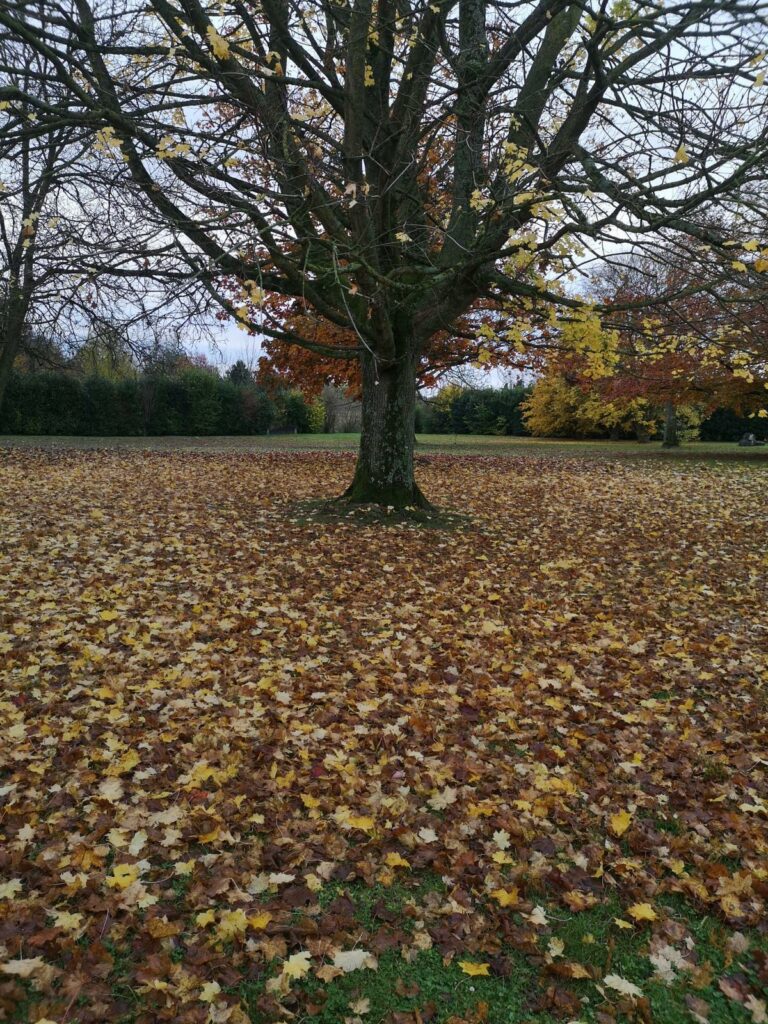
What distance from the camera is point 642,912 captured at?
2754 millimetres

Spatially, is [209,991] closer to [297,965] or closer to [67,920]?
[297,965]

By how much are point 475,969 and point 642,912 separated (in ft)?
2.51

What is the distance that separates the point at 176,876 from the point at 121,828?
46cm

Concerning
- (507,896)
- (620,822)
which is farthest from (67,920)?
(620,822)

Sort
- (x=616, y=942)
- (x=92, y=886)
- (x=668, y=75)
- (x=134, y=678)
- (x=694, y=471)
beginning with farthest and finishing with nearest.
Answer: (x=694, y=471) < (x=668, y=75) < (x=134, y=678) < (x=92, y=886) < (x=616, y=942)

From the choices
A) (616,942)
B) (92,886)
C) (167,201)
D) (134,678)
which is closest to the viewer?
(616,942)

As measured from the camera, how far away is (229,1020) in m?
2.24

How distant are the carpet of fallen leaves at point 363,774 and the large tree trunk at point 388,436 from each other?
1.74 metres

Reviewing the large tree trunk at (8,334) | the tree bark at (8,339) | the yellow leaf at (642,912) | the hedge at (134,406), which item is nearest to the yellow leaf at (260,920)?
the yellow leaf at (642,912)

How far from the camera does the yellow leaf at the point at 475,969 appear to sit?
245cm

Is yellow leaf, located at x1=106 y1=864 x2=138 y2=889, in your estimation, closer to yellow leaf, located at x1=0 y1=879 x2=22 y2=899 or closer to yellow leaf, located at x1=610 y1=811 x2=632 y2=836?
yellow leaf, located at x1=0 y1=879 x2=22 y2=899

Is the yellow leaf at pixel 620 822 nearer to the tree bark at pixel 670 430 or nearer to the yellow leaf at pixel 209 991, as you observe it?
the yellow leaf at pixel 209 991

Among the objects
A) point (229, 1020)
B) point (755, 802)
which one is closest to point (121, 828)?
point (229, 1020)

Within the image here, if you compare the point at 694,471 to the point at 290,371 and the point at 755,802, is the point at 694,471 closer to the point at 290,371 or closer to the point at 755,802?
the point at 290,371
